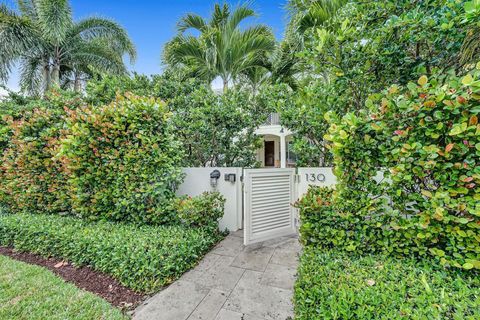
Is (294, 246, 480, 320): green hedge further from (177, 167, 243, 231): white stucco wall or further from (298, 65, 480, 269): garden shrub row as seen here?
(177, 167, 243, 231): white stucco wall

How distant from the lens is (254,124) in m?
6.24

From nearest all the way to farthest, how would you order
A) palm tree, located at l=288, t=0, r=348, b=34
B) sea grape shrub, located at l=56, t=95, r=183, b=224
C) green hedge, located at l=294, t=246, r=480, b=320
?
1. green hedge, located at l=294, t=246, r=480, b=320
2. sea grape shrub, located at l=56, t=95, r=183, b=224
3. palm tree, located at l=288, t=0, r=348, b=34

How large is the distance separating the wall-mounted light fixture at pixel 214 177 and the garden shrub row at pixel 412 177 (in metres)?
2.70

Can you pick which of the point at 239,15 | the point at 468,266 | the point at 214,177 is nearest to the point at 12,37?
the point at 239,15

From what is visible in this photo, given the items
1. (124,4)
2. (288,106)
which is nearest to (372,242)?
(288,106)

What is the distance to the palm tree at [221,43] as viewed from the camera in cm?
713

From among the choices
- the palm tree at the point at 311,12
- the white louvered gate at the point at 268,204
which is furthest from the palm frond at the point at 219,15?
the white louvered gate at the point at 268,204

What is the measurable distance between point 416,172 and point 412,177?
5.7 inches

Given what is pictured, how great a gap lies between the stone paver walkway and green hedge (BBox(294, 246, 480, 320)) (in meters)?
0.64

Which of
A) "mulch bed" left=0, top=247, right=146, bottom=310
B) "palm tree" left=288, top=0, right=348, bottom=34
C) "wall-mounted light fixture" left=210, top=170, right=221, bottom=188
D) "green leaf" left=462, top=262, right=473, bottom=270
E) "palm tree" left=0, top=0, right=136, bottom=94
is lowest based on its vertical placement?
"mulch bed" left=0, top=247, right=146, bottom=310

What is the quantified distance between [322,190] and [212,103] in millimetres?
3645

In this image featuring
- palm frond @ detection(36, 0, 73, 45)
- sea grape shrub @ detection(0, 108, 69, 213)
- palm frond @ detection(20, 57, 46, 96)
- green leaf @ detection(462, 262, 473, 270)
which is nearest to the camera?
green leaf @ detection(462, 262, 473, 270)

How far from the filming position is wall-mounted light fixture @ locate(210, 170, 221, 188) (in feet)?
16.9

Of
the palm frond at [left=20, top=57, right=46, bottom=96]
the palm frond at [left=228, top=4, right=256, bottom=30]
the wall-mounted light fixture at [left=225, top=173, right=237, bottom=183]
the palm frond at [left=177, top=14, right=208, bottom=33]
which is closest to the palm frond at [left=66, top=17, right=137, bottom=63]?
the palm frond at [left=20, top=57, right=46, bottom=96]
